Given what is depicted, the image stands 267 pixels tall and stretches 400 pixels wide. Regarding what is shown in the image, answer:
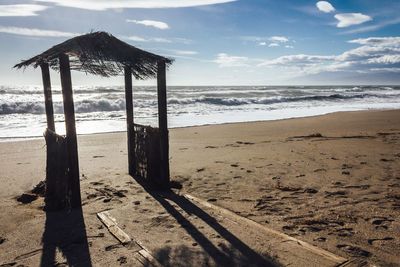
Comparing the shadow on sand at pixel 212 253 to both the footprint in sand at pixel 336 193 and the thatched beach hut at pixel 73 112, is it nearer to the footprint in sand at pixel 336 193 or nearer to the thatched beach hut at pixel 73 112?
the thatched beach hut at pixel 73 112

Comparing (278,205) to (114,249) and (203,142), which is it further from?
(203,142)

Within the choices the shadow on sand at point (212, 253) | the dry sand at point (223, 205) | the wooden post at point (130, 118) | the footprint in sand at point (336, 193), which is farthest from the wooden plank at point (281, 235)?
the wooden post at point (130, 118)

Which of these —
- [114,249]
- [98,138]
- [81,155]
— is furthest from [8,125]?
[114,249]

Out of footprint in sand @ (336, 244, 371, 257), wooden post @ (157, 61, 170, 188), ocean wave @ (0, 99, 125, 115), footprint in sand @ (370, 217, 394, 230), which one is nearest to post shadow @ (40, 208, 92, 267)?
wooden post @ (157, 61, 170, 188)

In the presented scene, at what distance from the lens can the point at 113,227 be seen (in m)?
4.96

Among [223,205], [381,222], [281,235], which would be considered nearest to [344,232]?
[381,222]

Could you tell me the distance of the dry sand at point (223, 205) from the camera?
4.27 meters

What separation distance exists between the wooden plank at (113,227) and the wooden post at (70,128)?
24.3 inches

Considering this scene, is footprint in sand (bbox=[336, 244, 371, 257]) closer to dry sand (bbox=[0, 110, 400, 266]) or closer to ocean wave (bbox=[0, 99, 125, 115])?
dry sand (bbox=[0, 110, 400, 266])

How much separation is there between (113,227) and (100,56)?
279cm

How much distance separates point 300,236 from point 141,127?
160 inches

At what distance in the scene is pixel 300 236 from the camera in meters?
4.62

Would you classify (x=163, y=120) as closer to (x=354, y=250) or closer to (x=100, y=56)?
(x=100, y=56)

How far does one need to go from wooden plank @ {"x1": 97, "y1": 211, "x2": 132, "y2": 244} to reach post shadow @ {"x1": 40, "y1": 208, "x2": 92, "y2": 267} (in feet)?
0.92
